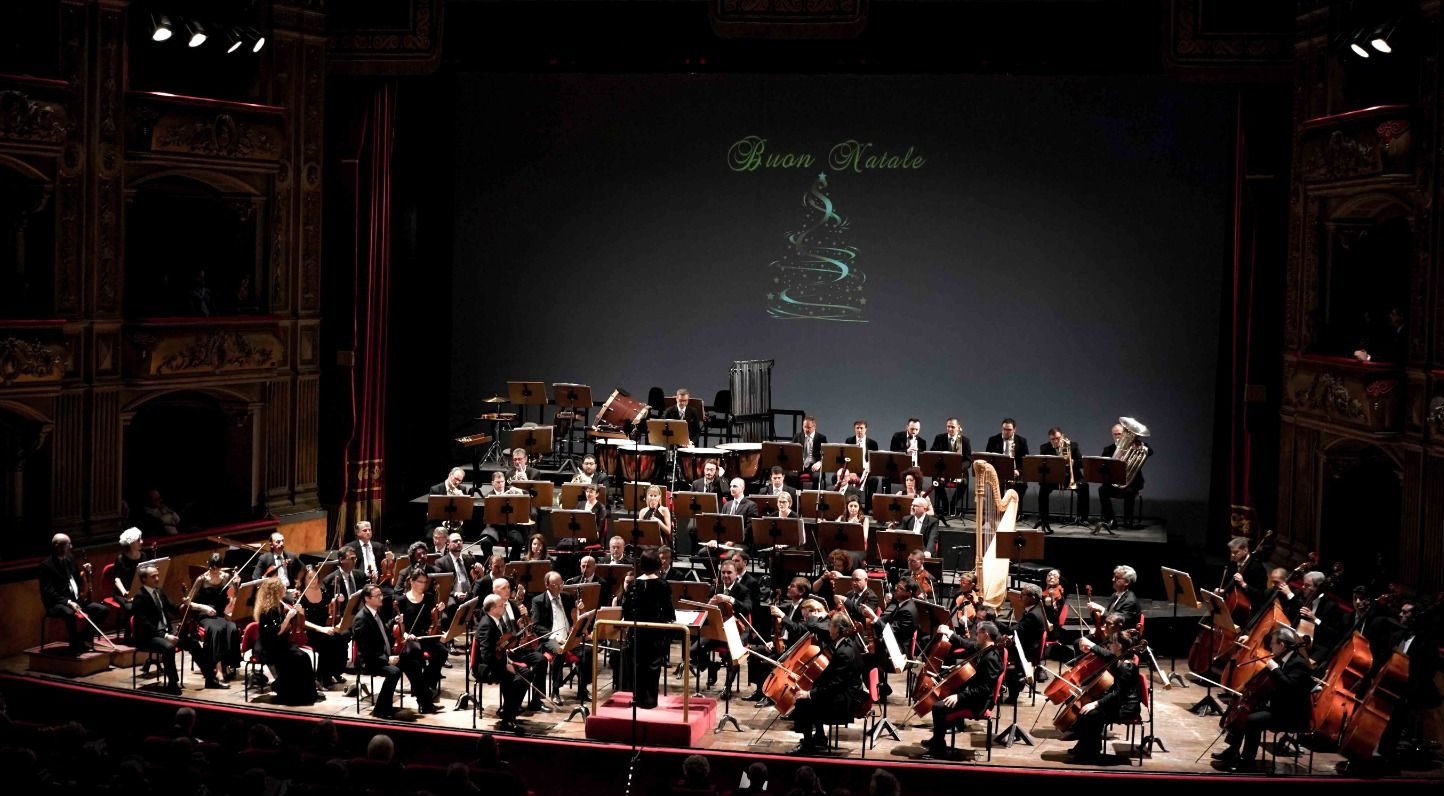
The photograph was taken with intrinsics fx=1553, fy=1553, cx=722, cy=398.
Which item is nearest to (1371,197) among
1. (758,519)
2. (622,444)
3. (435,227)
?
(758,519)

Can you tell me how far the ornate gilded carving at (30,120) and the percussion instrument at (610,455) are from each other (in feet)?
21.3

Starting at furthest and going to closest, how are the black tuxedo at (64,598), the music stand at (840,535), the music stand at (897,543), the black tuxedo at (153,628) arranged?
the music stand at (840,535) < the music stand at (897,543) < the black tuxedo at (64,598) < the black tuxedo at (153,628)

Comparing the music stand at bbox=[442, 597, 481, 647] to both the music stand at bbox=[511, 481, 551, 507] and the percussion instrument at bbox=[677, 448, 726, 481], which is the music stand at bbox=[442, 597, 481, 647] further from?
the percussion instrument at bbox=[677, 448, 726, 481]

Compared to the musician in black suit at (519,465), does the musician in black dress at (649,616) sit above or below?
below

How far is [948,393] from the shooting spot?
2014cm

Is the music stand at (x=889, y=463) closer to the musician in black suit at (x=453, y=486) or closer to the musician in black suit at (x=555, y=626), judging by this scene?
the musician in black suit at (x=555, y=626)

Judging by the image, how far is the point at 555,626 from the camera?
44.4 ft

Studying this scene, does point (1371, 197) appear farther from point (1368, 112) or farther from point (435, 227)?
point (435, 227)

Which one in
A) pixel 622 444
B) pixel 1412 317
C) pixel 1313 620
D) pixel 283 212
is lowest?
pixel 1313 620

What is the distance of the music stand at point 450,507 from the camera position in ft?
51.3

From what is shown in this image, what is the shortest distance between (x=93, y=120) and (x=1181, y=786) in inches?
481

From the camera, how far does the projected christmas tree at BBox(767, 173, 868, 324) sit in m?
20.3

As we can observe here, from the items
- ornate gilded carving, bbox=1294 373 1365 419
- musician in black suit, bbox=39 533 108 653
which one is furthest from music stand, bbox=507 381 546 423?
ornate gilded carving, bbox=1294 373 1365 419

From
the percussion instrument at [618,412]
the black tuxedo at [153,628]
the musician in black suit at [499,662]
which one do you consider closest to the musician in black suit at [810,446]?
the percussion instrument at [618,412]
